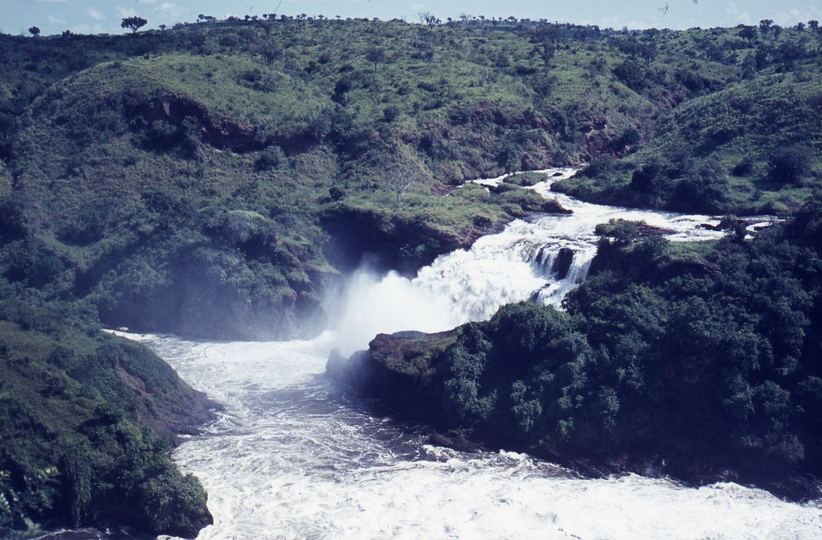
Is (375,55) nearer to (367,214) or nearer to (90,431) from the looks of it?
(367,214)

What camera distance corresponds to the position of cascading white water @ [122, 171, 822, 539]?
28781 mm

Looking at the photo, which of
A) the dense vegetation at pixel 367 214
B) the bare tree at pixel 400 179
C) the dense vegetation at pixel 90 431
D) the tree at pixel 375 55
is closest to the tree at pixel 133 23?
the dense vegetation at pixel 367 214

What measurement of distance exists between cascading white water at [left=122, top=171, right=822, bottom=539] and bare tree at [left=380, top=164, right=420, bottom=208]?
17.2 metres

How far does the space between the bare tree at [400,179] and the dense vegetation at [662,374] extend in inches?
873

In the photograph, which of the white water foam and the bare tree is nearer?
the white water foam

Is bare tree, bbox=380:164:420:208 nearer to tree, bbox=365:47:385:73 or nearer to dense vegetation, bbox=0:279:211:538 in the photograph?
tree, bbox=365:47:385:73

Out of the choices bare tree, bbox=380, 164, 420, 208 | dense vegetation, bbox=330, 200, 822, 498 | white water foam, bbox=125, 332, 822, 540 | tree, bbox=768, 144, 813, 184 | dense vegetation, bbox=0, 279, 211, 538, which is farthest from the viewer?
bare tree, bbox=380, 164, 420, 208

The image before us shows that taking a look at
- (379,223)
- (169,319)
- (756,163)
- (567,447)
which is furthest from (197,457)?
(756,163)

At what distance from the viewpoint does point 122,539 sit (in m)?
27.8

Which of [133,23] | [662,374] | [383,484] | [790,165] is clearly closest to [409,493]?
[383,484]

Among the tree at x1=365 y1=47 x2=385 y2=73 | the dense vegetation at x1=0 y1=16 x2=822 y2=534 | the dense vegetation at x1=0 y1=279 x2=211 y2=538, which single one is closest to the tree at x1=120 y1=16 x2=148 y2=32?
the dense vegetation at x1=0 y1=16 x2=822 y2=534

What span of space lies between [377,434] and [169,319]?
19806 mm

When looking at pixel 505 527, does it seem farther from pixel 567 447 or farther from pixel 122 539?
pixel 122 539

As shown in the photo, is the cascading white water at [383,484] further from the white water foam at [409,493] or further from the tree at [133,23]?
the tree at [133,23]
